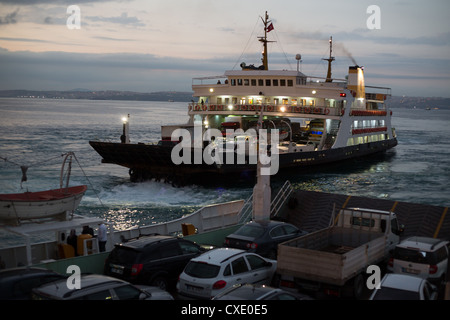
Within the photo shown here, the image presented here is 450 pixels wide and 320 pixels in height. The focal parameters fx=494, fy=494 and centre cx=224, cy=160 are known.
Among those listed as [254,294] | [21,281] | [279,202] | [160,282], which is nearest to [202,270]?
[160,282]

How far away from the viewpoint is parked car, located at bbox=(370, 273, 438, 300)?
29.4 ft

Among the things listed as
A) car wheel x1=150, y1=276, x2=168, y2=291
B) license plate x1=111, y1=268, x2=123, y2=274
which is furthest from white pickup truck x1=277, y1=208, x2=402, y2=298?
license plate x1=111, y1=268, x2=123, y2=274

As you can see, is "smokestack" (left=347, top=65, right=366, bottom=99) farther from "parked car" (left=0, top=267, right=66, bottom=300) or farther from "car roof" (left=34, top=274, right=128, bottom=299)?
"car roof" (left=34, top=274, right=128, bottom=299)

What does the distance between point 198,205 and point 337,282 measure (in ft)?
65.2

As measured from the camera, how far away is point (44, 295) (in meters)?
7.86

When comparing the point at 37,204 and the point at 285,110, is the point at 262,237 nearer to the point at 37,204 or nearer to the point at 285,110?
the point at 37,204

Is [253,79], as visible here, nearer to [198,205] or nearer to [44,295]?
[198,205]

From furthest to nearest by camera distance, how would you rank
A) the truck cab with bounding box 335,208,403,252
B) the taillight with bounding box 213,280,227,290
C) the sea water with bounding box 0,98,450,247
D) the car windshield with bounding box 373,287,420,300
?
the sea water with bounding box 0,98,450,247 < the truck cab with bounding box 335,208,403,252 < the taillight with bounding box 213,280,227,290 < the car windshield with bounding box 373,287,420,300

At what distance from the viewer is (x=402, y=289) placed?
9.13 metres

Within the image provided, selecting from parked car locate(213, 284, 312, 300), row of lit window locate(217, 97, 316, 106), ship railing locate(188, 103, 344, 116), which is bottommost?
parked car locate(213, 284, 312, 300)

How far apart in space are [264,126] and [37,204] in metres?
37.9

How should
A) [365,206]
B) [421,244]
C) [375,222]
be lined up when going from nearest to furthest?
[421,244]
[375,222]
[365,206]

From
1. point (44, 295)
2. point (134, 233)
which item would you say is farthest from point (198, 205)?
point (44, 295)

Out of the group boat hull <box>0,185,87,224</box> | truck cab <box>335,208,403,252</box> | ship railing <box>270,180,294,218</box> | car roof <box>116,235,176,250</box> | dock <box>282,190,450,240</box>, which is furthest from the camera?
ship railing <box>270,180,294,218</box>
